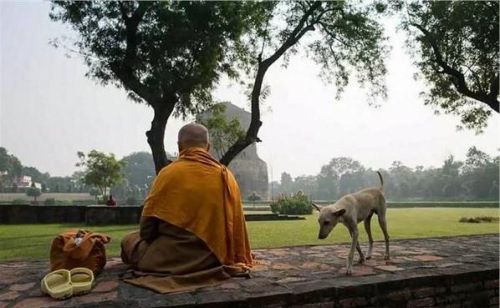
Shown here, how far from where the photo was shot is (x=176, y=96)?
1177 cm

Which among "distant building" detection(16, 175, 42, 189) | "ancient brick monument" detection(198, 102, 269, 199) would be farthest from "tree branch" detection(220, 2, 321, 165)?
"distant building" detection(16, 175, 42, 189)

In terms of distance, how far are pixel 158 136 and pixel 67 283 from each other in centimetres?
831

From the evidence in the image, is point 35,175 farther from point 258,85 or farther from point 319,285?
point 319,285

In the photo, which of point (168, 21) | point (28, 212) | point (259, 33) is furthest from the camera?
point (28, 212)

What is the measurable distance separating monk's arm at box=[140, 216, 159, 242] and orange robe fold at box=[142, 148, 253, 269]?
72mm

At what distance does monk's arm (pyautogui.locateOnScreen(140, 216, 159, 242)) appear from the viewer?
3803 mm

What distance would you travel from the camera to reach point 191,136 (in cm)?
411

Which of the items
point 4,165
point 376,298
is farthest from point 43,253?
point 4,165

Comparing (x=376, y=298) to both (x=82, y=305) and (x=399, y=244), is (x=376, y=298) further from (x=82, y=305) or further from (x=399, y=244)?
(x=399, y=244)

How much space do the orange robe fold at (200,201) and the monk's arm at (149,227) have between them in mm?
72

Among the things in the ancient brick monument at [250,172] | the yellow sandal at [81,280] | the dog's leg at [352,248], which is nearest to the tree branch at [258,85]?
the dog's leg at [352,248]

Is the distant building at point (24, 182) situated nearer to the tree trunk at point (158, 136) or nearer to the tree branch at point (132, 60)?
the tree branch at point (132, 60)

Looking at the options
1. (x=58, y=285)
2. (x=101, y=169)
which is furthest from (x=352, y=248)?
(x=101, y=169)

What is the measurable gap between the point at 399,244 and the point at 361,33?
7.73m
